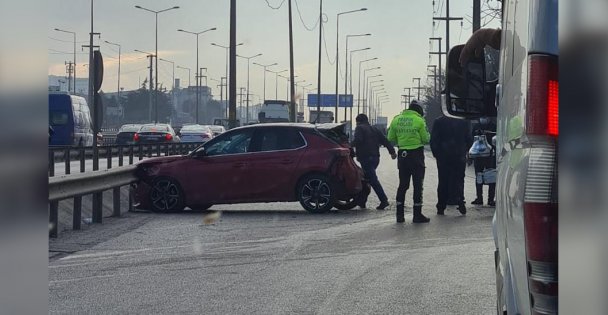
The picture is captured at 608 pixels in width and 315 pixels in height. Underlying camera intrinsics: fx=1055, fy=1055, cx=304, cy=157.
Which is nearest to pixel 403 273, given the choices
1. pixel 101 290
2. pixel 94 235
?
pixel 101 290

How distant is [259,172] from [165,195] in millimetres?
1644

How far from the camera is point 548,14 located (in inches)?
93.4

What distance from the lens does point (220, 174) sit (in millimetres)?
17656

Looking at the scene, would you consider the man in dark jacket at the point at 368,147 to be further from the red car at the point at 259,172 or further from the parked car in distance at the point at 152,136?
the parked car in distance at the point at 152,136

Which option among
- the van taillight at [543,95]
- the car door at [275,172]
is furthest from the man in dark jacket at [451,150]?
the van taillight at [543,95]

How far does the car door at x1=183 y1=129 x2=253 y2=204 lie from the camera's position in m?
17.6

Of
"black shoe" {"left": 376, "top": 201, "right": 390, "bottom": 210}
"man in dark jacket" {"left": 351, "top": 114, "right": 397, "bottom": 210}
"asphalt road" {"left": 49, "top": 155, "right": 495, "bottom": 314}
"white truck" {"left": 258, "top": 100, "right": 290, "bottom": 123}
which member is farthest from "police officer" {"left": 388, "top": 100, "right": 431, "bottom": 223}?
"white truck" {"left": 258, "top": 100, "right": 290, "bottom": 123}

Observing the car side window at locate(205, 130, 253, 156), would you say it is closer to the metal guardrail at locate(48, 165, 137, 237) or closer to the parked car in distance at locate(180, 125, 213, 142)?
the metal guardrail at locate(48, 165, 137, 237)

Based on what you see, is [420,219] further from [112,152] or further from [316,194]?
[112,152]

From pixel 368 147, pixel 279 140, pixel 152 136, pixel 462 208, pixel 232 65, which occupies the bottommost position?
pixel 462 208

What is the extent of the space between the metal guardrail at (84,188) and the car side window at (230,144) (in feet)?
4.53

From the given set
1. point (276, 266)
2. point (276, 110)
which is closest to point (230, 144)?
point (276, 266)

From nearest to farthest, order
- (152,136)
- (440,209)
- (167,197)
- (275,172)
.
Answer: (440,209), (275,172), (167,197), (152,136)
